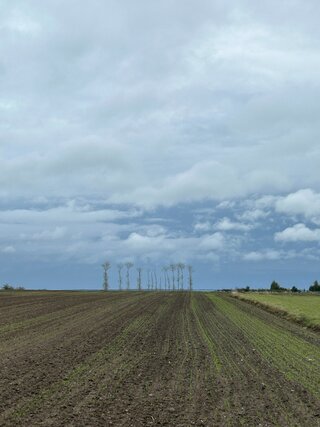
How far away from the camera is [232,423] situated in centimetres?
1030

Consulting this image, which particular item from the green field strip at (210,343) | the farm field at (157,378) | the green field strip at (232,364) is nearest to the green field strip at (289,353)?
the farm field at (157,378)

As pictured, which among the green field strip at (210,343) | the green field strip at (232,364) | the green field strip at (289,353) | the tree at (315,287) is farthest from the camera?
the tree at (315,287)

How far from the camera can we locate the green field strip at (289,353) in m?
15.4

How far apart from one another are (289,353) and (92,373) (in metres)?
8.67

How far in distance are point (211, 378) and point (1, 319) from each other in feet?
74.6

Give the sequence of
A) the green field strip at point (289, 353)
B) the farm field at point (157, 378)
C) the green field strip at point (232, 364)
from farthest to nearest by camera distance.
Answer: the green field strip at point (289, 353)
the green field strip at point (232, 364)
the farm field at point (157, 378)

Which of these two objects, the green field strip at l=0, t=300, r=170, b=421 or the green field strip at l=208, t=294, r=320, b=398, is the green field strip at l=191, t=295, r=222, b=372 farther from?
the green field strip at l=0, t=300, r=170, b=421

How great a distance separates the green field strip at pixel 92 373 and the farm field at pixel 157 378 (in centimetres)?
3

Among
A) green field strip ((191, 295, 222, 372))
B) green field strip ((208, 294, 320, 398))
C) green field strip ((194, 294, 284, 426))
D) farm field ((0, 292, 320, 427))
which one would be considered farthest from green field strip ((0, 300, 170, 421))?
green field strip ((208, 294, 320, 398))

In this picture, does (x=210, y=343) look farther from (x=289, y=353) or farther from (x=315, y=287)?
(x=315, y=287)

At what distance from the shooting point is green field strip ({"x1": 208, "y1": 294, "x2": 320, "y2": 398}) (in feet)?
→ 50.5

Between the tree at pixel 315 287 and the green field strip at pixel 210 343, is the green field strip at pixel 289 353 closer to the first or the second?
the green field strip at pixel 210 343

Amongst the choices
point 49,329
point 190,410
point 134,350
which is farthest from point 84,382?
point 49,329

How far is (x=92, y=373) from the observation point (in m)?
15.3
